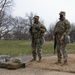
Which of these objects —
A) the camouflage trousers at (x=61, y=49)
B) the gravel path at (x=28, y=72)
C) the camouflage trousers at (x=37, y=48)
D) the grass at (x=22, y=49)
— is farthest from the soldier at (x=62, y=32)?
the grass at (x=22, y=49)

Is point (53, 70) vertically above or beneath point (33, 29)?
beneath

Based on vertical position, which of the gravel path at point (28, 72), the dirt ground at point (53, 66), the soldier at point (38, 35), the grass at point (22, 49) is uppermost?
the soldier at point (38, 35)

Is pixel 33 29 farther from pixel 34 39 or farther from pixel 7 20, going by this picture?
pixel 7 20

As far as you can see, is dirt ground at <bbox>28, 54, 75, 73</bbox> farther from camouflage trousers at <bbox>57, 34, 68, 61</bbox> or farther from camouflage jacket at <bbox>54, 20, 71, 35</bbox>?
camouflage jacket at <bbox>54, 20, 71, 35</bbox>

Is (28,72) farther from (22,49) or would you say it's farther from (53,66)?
(22,49)

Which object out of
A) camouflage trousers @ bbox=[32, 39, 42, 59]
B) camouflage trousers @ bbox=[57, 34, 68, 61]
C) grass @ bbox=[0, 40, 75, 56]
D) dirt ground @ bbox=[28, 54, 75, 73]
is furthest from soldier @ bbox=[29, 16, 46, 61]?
grass @ bbox=[0, 40, 75, 56]

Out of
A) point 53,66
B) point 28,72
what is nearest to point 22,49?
point 53,66

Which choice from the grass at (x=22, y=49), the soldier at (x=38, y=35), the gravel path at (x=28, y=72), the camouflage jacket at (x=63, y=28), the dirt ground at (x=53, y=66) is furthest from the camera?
the grass at (x=22, y=49)

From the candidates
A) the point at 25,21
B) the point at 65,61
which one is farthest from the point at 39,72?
the point at 25,21

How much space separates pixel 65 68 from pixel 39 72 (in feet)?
3.59

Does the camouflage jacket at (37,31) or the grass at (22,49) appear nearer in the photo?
the camouflage jacket at (37,31)

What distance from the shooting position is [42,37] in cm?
1326

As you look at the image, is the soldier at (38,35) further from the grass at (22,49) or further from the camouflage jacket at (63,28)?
the grass at (22,49)

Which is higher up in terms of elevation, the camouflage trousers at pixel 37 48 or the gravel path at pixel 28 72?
the camouflage trousers at pixel 37 48
